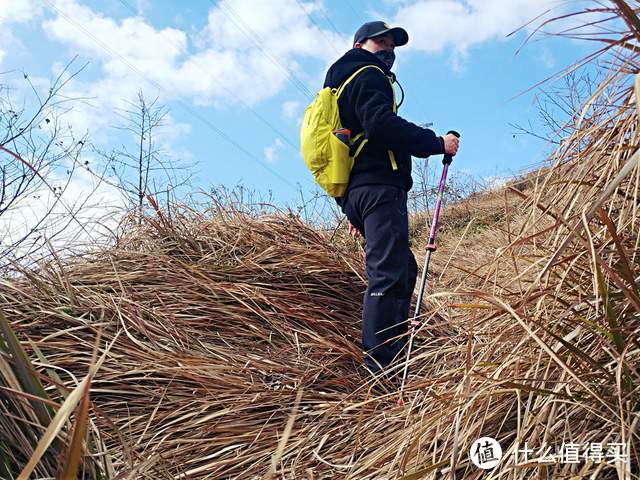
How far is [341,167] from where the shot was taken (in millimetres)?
2980

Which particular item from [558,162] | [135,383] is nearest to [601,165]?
[558,162]

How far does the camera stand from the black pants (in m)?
2.84

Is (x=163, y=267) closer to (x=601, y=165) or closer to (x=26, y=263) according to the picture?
(x=26, y=263)

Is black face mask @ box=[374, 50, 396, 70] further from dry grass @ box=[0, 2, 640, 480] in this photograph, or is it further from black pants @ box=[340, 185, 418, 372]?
dry grass @ box=[0, 2, 640, 480]

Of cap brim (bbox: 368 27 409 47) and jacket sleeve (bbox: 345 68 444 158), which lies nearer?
jacket sleeve (bbox: 345 68 444 158)

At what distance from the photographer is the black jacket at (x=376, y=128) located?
284 centimetres

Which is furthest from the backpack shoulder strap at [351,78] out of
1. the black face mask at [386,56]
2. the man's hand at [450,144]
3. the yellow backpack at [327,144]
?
the man's hand at [450,144]

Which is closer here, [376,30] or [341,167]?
[341,167]

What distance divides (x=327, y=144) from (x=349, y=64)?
0.51m

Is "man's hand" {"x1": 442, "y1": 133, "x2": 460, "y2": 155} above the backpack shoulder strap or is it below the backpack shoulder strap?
below

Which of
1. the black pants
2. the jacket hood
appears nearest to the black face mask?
the jacket hood

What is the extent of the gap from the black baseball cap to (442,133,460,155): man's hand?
0.67 m

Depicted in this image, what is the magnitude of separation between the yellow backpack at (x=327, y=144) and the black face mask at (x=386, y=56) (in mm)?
202

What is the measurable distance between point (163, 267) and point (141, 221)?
0.61 metres
